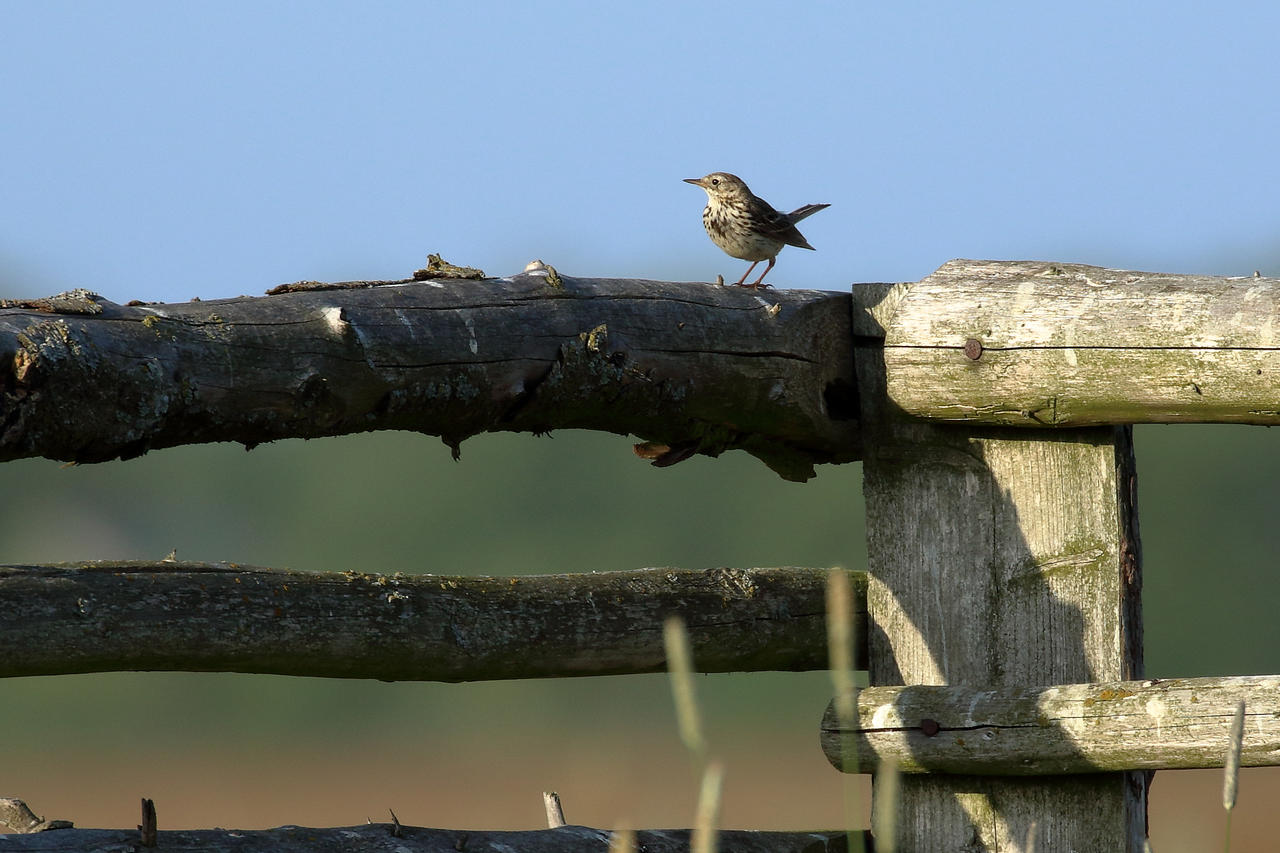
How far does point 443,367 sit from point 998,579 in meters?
1.36

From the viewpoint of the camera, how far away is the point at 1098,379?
2.79 meters

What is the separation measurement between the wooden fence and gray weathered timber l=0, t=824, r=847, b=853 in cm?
3

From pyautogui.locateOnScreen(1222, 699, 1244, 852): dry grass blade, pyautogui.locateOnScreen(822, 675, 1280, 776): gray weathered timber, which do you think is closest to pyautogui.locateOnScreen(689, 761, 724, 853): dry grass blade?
pyautogui.locateOnScreen(1222, 699, 1244, 852): dry grass blade

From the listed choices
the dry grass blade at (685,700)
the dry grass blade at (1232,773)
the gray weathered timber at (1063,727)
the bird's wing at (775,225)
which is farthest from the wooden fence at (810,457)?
the bird's wing at (775,225)

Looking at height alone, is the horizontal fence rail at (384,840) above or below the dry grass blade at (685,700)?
below


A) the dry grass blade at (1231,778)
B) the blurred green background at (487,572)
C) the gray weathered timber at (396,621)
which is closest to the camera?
the dry grass blade at (1231,778)

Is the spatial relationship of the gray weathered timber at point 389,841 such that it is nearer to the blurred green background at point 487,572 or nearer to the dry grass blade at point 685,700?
the dry grass blade at point 685,700

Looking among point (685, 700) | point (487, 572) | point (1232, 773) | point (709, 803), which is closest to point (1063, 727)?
point (1232, 773)

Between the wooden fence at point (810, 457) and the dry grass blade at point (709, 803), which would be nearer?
the dry grass blade at point (709, 803)

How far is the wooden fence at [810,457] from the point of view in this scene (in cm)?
235

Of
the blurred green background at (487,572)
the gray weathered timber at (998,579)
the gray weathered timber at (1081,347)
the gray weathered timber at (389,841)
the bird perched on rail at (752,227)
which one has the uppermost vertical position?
the bird perched on rail at (752,227)

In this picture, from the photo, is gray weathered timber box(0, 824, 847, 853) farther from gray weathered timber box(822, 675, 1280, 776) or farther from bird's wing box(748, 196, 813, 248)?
bird's wing box(748, 196, 813, 248)

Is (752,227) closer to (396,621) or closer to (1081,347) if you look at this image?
(1081,347)

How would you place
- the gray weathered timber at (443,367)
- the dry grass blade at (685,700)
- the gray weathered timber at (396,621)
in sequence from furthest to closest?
the gray weathered timber at (396,621)
the gray weathered timber at (443,367)
the dry grass blade at (685,700)
